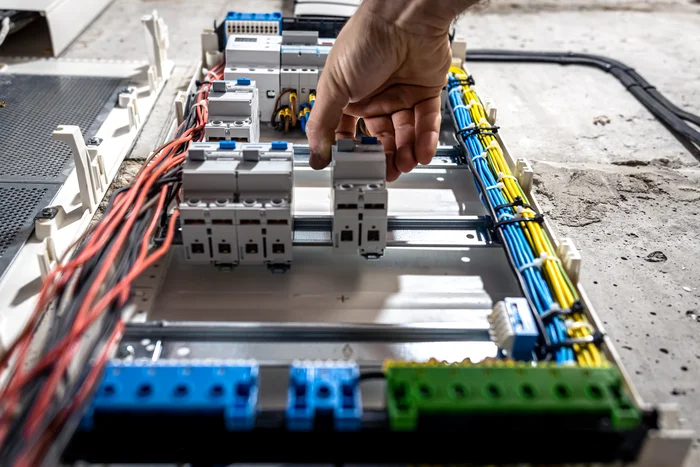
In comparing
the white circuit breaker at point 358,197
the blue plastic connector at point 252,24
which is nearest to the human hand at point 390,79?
the white circuit breaker at point 358,197

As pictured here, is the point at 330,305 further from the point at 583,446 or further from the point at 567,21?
the point at 567,21

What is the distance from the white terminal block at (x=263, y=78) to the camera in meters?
2.47

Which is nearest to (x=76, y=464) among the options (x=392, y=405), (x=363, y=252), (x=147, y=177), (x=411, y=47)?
(x=392, y=405)

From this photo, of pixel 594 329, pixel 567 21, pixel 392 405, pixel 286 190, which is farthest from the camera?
pixel 567 21

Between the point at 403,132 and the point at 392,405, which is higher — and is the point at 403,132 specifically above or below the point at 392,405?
above

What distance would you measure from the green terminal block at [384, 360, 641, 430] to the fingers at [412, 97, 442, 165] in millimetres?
890

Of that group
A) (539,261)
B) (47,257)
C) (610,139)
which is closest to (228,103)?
(47,257)

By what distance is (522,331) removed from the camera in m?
1.42

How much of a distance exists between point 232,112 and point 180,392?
119 centimetres

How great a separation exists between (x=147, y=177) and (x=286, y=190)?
39cm

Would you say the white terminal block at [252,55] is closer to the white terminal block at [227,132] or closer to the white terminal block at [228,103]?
the white terminal block at [228,103]

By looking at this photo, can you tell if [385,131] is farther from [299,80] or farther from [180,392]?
[180,392]

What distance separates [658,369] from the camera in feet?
5.53

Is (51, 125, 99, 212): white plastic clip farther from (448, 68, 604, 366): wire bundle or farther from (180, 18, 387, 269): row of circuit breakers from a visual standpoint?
(448, 68, 604, 366): wire bundle
